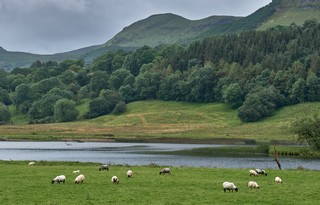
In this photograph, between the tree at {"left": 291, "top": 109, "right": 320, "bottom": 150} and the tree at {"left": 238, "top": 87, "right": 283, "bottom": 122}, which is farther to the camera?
the tree at {"left": 238, "top": 87, "right": 283, "bottom": 122}

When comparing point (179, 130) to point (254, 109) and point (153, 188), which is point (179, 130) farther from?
point (153, 188)

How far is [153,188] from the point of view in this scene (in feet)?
143

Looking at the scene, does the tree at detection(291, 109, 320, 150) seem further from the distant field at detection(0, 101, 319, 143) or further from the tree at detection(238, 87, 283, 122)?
the tree at detection(238, 87, 283, 122)

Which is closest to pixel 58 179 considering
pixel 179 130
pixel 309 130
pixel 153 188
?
pixel 153 188

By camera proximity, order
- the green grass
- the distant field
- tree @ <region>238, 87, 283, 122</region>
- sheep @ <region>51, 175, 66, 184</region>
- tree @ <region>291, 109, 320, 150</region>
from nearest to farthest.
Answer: the green grass, sheep @ <region>51, 175, 66, 184</region>, tree @ <region>291, 109, 320, 150</region>, the distant field, tree @ <region>238, 87, 283, 122</region>

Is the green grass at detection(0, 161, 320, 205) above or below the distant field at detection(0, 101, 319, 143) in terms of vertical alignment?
above

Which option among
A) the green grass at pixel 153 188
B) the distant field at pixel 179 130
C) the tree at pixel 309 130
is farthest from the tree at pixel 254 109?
the green grass at pixel 153 188

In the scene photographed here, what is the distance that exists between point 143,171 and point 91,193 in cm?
1742

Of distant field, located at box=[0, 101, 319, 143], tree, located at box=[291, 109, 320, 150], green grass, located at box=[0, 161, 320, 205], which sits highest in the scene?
green grass, located at box=[0, 161, 320, 205]

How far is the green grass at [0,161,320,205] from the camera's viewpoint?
37375 millimetres

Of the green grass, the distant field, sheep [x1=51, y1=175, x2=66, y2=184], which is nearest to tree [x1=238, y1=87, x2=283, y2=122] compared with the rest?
the distant field

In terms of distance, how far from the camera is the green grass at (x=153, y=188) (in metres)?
37.4

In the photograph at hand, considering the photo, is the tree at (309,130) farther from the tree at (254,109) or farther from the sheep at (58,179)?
the tree at (254,109)

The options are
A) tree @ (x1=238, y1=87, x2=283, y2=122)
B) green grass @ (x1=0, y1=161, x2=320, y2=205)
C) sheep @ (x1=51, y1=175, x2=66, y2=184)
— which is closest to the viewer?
green grass @ (x1=0, y1=161, x2=320, y2=205)
